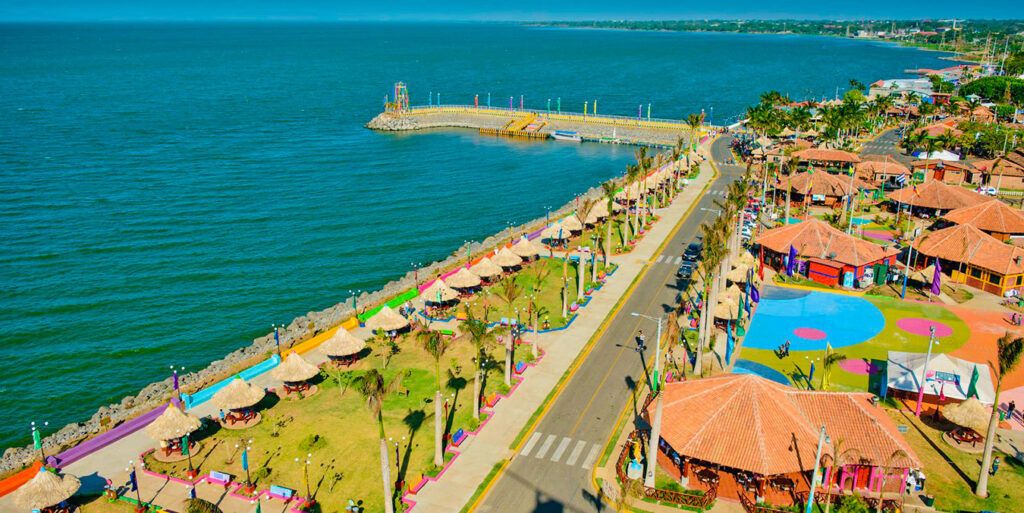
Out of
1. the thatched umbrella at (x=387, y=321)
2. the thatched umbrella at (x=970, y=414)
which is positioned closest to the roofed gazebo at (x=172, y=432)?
the thatched umbrella at (x=387, y=321)

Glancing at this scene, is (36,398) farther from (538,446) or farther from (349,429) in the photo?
(538,446)

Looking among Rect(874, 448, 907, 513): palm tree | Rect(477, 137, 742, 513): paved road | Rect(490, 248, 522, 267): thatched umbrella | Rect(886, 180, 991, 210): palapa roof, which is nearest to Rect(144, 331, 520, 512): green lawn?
Rect(477, 137, 742, 513): paved road

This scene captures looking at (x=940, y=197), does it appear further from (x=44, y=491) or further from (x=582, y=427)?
(x=44, y=491)

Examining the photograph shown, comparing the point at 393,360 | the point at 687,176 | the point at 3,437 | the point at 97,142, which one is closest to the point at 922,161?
the point at 687,176

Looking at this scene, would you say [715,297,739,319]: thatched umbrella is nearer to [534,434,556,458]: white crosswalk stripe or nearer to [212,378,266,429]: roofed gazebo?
[534,434,556,458]: white crosswalk stripe

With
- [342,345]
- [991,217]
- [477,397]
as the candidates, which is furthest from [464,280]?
[991,217]
